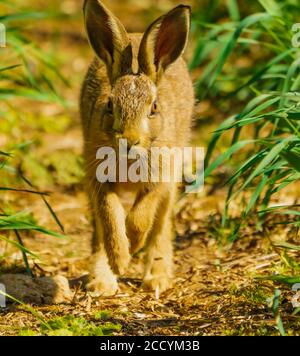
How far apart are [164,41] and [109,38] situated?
1.08 ft

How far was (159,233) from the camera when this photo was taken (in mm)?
5996

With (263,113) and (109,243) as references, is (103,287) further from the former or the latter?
(263,113)

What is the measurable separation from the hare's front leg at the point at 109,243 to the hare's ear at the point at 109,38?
0.75m

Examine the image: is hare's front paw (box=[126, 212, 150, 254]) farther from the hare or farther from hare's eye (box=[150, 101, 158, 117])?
hare's eye (box=[150, 101, 158, 117])

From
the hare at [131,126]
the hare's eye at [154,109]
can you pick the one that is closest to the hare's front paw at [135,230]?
the hare at [131,126]

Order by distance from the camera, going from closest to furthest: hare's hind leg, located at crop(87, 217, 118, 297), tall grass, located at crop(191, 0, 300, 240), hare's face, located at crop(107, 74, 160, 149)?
tall grass, located at crop(191, 0, 300, 240), hare's face, located at crop(107, 74, 160, 149), hare's hind leg, located at crop(87, 217, 118, 297)

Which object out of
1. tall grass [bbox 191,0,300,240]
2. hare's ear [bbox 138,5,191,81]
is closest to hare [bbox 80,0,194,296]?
hare's ear [bbox 138,5,191,81]

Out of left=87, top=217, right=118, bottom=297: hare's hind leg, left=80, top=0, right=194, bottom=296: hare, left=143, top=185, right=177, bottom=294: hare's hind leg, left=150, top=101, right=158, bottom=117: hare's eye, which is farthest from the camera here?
left=143, top=185, right=177, bottom=294: hare's hind leg

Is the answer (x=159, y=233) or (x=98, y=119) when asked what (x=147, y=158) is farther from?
(x=159, y=233)

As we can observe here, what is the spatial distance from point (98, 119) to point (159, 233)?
931 mm

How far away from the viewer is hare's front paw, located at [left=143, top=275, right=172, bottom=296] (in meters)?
5.57

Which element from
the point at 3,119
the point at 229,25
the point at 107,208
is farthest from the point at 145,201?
the point at 3,119

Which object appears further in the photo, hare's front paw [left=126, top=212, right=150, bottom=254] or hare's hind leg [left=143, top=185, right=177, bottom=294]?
hare's hind leg [left=143, top=185, right=177, bottom=294]

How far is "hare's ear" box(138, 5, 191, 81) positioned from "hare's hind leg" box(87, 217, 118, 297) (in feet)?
3.28
